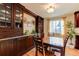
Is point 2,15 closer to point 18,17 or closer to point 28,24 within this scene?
point 18,17

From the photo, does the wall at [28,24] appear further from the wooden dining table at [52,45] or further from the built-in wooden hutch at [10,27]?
the wooden dining table at [52,45]

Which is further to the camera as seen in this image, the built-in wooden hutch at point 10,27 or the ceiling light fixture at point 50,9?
the built-in wooden hutch at point 10,27

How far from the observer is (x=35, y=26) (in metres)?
4.33

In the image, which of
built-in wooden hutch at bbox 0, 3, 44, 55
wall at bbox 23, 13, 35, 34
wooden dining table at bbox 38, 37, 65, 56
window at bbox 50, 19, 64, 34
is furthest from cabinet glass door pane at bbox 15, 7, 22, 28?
window at bbox 50, 19, 64, 34

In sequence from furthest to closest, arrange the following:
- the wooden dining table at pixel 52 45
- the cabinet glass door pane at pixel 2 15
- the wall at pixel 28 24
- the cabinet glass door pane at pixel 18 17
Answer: the wall at pixel 28 24
the cabinet glass door pane at pixel 18 17
the cabinet glass door pane at pixel 2 15
the wooden dining table at pixel 52 45

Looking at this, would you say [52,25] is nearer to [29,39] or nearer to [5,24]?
[5,24]

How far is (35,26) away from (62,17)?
6.71 feet

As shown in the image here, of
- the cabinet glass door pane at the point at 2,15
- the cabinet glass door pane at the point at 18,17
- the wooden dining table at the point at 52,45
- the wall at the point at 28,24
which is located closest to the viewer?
the wooden dining table at the point at 52,45

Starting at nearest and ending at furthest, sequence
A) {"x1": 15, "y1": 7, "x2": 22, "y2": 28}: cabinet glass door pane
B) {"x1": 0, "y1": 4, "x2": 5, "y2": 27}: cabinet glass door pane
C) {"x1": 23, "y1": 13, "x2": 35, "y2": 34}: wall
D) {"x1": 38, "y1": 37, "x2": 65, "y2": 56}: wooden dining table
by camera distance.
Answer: {"x1": 38, "y1": 37, "x2": 65, "y2": 56}: wooden dining table
{"x1": 0, "y1": 4, "x2": 5, "y2": 27}: cabinet glass door pane
{"x1": 15, "y1": 7, "x2": 22, "y2": 28}: cabinet glass door pane
{"x1": 23, "y1": 13, "x2": 35, "y2": 34}: wall

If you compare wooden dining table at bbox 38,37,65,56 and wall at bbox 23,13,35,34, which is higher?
wall at bbox 23,13,35,34

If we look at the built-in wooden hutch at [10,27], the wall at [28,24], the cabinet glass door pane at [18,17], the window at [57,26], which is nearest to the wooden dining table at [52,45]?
the window at [57,26]

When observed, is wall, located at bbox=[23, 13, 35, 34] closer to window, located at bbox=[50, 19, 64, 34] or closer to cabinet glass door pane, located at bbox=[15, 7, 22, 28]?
cabinet glass door pane, located at bbox=[15, 7, 22, 28]

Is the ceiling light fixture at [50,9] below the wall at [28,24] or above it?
above

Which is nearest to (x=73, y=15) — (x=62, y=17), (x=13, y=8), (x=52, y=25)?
(x=62, y=17)
